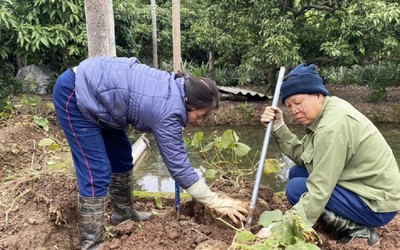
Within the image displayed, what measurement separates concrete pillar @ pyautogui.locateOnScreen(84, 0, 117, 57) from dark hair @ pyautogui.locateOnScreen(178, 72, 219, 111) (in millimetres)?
2030

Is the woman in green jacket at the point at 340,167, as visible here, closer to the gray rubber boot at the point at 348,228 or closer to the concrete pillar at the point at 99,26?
the gray rubber boot at the point at 348,228

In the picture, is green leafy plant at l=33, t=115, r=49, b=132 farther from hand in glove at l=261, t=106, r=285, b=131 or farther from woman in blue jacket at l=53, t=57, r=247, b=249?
hand in glove at l=261, t=106, r=285, b=131

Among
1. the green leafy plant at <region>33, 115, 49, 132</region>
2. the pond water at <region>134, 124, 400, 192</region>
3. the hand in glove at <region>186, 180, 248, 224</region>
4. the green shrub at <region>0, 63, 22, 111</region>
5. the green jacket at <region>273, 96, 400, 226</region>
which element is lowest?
the pond water at <region>134, 124, 400, 192</region>

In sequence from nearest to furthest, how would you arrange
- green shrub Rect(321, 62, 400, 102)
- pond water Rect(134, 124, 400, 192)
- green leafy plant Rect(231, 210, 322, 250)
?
green leafy plant Rect(231, 210, 322, 250) → pond water Rect(134, 124, 400, 192) → green shrub Rect(321, 62, 400, 102)

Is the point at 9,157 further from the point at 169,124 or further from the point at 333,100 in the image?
the point at 333,100

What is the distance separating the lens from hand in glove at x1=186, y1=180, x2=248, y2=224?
7.38 ft

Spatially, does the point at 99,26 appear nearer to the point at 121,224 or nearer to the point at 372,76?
the point at 121,224

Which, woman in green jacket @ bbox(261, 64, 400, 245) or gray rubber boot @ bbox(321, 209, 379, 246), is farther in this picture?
gray rubber boot @ bbox(321, 209, 379, 246)

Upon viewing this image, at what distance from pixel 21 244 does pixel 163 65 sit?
9.58 metres

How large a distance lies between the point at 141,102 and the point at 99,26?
206cm

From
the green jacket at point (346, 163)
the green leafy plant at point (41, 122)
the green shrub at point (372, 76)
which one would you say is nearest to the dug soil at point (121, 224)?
the green jacket at point (346, 163)

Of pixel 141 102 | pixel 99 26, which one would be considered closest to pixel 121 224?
pixel 141 102

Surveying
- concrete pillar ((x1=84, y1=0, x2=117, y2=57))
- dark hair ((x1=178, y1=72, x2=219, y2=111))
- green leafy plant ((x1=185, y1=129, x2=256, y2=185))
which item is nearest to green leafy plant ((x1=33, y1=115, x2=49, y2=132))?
concrete pillar ((x1=84, y1=0, x2=117, y2=57))

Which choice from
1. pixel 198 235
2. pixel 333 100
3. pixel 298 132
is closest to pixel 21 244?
pixel 198 235
